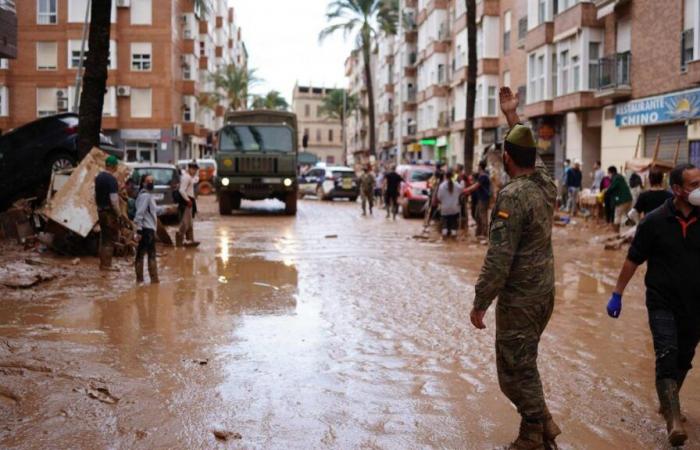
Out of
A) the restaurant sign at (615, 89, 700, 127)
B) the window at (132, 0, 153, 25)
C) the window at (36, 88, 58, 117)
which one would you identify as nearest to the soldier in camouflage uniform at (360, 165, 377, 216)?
the restaurant sign at (615, 89, 700, 127)

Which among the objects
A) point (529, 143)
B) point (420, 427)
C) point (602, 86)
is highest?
point (602, 86)

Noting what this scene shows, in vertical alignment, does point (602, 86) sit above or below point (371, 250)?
above

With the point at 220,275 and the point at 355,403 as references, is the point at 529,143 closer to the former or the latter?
the point at 355,403

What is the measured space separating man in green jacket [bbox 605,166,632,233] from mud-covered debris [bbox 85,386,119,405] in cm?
1530

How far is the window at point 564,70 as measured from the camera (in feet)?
99.2

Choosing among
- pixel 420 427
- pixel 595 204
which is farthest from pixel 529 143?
pixel 595 204

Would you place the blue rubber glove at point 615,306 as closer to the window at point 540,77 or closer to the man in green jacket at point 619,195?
the man in green jacket at point 619,195

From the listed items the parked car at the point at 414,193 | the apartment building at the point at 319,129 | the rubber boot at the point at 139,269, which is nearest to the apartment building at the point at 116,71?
the parked car at the point at 414,193

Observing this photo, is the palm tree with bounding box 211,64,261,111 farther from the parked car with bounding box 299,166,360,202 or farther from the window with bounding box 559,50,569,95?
the window with bounding box 559,50,569,95

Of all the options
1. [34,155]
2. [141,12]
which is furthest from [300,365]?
[141,12]

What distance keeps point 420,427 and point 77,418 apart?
89.0 inches

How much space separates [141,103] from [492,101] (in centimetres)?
2302

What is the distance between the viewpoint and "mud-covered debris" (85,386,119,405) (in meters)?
5.55

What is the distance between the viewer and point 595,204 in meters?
23.0
